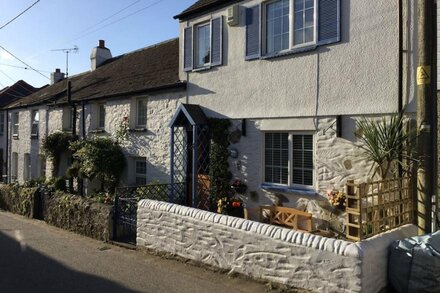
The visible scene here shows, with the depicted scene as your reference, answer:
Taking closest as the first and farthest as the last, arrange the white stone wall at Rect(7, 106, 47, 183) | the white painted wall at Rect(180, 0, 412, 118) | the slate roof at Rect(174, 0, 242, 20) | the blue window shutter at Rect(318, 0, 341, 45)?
the white painted wall at Rect(180, 0, 412, 118) < the blue window shutter at Rect(318, 0, 341, 45) < the slate roof at Rect(174, 0, 242, 20) < the white stone wall at Rect(7, 106, 47, 183)

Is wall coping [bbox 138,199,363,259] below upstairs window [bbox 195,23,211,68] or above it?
below

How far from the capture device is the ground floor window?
913 centimetres

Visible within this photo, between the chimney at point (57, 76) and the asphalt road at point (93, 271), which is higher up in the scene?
the chimney at point (57, 76)

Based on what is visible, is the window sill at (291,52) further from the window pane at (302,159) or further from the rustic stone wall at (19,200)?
the rustic stone wall at (19,200)

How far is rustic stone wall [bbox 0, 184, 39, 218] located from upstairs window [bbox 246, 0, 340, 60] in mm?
8170

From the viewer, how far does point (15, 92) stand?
1355 inches

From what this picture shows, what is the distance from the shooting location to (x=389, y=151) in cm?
689

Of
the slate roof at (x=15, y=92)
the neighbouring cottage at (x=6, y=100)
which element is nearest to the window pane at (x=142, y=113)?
the neighbouring cottage at (x=6, y=100)

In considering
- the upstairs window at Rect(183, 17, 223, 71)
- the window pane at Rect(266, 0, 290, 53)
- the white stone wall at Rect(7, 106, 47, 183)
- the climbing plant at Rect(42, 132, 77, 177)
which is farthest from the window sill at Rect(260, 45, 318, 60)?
the white stone wall at Rect(7, 106, 47, 183)

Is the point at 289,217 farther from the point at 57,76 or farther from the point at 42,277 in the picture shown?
the point at 57,76

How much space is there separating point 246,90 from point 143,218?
3902 mm

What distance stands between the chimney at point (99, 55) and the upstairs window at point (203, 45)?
10.9m

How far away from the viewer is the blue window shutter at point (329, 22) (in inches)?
333

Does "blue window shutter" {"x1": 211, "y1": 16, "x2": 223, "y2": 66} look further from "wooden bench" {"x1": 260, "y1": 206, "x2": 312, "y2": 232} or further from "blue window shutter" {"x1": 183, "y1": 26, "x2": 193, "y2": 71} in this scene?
"wooden bench" {"x1": 260, "y1": 206, "x2": 312, "y2": 232}
